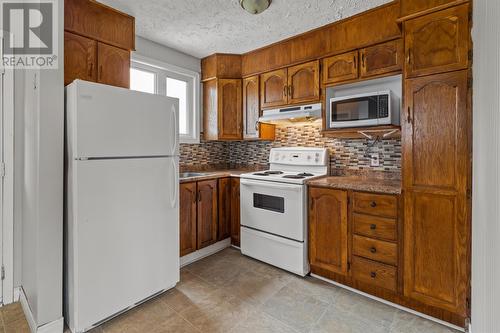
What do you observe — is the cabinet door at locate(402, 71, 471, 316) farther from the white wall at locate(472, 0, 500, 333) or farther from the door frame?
the door frame

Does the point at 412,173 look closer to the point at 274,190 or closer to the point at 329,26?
the point at 274,190

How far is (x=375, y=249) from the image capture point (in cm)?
206

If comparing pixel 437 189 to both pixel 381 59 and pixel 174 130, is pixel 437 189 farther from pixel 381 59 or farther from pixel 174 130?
pixel 174 130

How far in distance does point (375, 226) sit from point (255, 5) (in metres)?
2.04

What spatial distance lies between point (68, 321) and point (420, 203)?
8.45ft

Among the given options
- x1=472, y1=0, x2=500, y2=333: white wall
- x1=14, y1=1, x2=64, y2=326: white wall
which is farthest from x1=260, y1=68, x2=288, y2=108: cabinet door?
x1=472, y1=0, x2=500, y2=333: white wall

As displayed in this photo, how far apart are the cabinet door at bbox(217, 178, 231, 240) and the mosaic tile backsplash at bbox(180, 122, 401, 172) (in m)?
0.64

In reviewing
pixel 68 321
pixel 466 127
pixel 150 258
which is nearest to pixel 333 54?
pixel 466 127

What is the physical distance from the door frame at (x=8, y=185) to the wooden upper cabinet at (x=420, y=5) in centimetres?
301

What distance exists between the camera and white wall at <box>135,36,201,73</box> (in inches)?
114

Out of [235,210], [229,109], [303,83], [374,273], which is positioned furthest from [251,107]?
[374,273]

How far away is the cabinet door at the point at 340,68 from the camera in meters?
2.45

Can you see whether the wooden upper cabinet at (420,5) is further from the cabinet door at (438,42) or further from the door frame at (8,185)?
the door frame at (8,185)

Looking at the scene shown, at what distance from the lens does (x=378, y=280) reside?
2.05 meters
